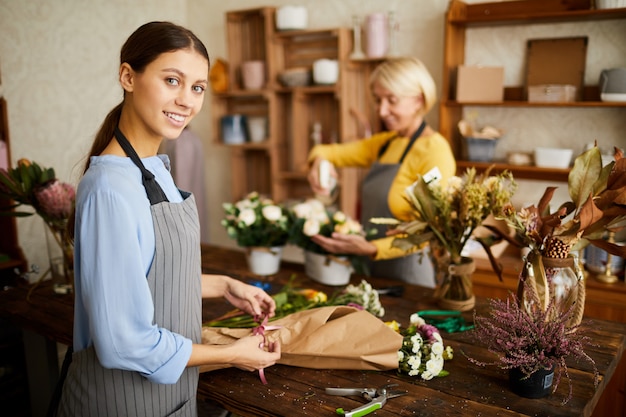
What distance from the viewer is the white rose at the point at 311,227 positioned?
92.4 inches

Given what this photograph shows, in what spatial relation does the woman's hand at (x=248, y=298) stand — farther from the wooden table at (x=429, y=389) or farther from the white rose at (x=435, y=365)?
the white rose at (x=435, y=365)

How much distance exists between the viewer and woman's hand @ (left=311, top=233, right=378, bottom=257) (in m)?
2.32

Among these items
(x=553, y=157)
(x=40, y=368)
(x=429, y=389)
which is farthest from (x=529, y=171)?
(x=40, y=368)

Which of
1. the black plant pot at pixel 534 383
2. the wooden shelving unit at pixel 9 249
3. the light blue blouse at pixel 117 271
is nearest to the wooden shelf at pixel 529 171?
the black plant pot at pixel 534 383

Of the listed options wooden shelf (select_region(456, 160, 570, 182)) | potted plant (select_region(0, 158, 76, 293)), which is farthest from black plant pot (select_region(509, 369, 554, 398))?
wooden shelf (select_region(456, 160, 570, 182))

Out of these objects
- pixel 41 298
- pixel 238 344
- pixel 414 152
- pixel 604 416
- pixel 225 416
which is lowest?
pixel 604 416

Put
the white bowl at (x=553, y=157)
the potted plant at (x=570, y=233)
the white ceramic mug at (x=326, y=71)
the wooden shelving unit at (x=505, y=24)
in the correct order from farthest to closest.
Result: 1. the white ceramic mug at (x=326, y=71)
2. the white bowl at (x=553, y=157)
3. the wooden shelving unit at (x=505, y=24)
4. the potted plant at (x=570, y=233)

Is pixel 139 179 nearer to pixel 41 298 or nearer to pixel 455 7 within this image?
pixel 41 298

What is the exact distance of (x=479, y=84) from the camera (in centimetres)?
350

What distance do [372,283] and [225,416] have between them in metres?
0.84

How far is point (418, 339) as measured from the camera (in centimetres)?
159

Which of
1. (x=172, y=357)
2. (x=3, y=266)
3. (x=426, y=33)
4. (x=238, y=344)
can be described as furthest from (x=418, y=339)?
(x=426, y=33)

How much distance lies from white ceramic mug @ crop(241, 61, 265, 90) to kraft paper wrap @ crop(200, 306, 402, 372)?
3.12 metres

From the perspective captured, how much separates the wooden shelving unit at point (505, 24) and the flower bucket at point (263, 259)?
1569mm
